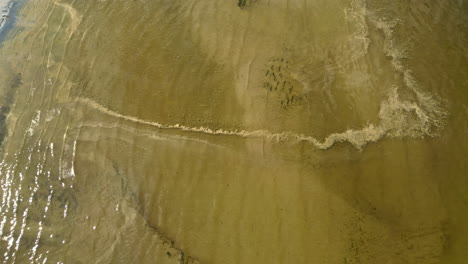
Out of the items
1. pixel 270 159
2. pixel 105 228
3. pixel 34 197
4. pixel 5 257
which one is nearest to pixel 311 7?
pixel 270 159

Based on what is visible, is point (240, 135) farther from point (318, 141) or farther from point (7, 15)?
point (7, 15)

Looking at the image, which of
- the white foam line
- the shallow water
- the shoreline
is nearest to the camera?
the shallow water

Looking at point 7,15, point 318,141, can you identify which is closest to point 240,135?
point 318,141

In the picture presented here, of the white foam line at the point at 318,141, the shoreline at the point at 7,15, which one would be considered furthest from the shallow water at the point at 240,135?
the shoreline at the point at 7,15

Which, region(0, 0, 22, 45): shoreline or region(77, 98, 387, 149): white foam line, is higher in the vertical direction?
region(77, 98, 387, 149): white foam line

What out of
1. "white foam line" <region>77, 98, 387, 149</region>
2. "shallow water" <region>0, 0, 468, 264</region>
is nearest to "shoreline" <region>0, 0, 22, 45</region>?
"shallow water" <region>0, 0, 468, 264</region>

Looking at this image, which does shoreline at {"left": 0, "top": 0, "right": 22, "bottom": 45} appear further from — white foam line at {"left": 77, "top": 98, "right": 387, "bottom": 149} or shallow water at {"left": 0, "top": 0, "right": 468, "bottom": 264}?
white foam line at {"left": 77, "top": 98, "right": 387, "bottom": 149}

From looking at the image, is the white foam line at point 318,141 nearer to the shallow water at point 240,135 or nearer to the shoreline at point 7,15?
the shallow water at point 240,135

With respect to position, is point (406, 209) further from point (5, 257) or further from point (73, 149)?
point (5, 257)

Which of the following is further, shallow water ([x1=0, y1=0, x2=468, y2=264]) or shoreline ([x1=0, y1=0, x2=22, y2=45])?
shoreline ([x1=0, y1=0, x2=22, y2=45])
